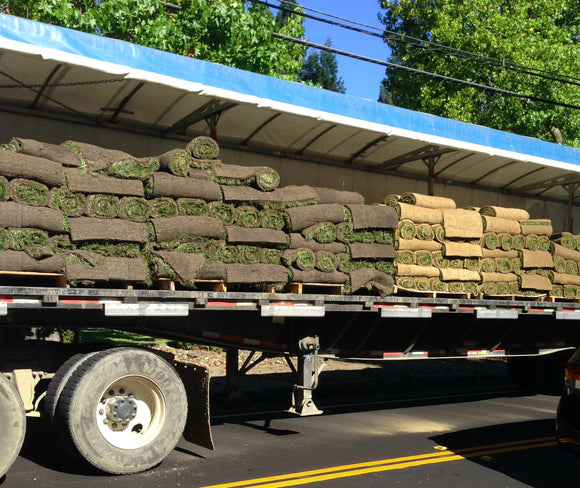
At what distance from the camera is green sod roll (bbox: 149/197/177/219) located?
732cm

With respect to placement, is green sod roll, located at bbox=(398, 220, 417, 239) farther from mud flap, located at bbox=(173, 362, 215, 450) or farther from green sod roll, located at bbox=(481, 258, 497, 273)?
mud flap, located at bbox=(173, 362, 215, 450)

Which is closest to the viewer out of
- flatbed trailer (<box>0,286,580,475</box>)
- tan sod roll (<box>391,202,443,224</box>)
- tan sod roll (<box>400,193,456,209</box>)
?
flatbed trailer (<box>0,286,580,475</box>)

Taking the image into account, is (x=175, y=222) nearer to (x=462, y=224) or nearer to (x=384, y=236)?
(x=384, y=236)

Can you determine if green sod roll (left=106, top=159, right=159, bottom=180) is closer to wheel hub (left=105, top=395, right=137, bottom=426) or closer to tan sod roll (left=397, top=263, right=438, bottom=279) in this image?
wheel hub (left=105, top=395, right=137, bottom=426)

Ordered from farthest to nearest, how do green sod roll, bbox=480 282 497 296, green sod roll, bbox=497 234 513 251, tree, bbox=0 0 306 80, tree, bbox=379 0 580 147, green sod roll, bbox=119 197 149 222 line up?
tree, bbox=379 0 580 147 < tree, bbox=0 0 306 80 < green sod roll, bbox=497 234 513 251 < green sod roll, bbox=480 282 497 296 < green sod roll, bbox=119 197 149 222

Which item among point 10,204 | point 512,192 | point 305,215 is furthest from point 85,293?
point 512,192

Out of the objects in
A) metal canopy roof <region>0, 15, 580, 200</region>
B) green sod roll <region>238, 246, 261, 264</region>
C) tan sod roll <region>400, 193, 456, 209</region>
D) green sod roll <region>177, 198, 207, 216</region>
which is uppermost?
metal canopy roof <region>0, 15, 580, 200</region>

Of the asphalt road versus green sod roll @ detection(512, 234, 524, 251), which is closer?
the asphalt road

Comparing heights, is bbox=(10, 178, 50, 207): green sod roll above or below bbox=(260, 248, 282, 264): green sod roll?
above

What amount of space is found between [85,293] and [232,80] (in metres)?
4.03

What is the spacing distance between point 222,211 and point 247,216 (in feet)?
1.00

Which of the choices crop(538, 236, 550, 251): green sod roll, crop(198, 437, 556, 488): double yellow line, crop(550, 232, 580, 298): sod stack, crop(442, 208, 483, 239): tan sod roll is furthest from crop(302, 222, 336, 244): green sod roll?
crop(550, 232, 580, 298): sod stack

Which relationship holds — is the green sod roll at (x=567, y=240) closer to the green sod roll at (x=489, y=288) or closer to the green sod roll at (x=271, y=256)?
the green sod roll at (x=489, y=288)

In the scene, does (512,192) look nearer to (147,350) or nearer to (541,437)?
(541,437)
